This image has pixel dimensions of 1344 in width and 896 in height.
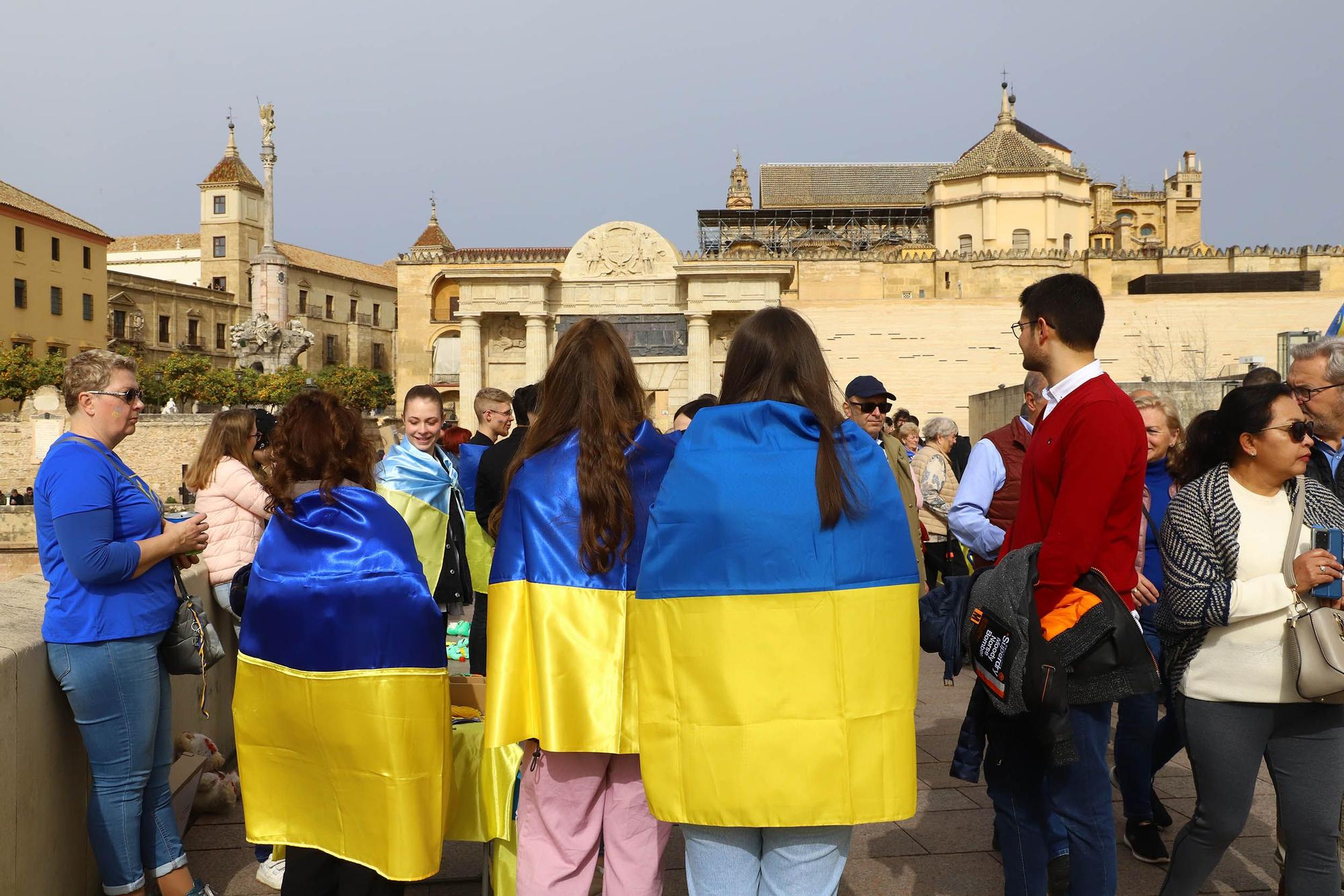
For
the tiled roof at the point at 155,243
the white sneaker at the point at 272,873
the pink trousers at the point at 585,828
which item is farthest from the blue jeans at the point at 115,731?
the tiled roof at the point at 155,243

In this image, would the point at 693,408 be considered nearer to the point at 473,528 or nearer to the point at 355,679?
the point at 473,528

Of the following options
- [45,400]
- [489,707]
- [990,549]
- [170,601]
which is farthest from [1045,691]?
[45,400]

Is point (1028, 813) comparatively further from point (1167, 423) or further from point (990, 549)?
point (1167, 423)

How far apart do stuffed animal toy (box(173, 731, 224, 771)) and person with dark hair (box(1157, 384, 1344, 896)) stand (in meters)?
A: 4.06

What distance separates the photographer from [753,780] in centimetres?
273

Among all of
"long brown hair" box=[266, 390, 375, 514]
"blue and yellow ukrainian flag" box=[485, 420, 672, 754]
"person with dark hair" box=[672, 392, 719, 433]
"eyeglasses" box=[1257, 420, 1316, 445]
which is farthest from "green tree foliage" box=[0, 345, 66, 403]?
"eyeglasses" box=[1257, 420, 1316, 445]

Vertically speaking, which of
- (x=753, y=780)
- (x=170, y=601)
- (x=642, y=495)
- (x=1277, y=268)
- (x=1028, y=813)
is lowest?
(x=1028, y=813)

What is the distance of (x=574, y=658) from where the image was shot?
126 inches

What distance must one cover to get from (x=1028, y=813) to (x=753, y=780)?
4.19 feet

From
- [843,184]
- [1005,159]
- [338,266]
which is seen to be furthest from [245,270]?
[1005,159]

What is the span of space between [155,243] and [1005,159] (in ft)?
211

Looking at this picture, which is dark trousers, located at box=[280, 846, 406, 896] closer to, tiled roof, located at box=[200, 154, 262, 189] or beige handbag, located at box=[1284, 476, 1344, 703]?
beige handbag, located at box=[1284, 476, 1344, 703]

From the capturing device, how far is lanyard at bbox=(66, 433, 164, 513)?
3.80 m

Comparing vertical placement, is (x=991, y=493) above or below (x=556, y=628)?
above
